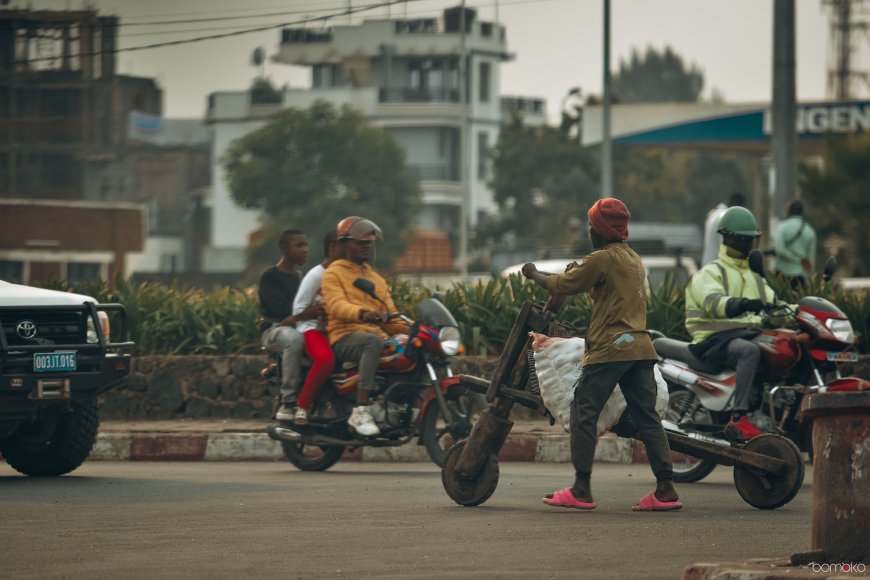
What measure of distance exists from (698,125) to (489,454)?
26.4 metres

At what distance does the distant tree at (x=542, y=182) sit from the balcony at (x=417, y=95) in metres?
22.0

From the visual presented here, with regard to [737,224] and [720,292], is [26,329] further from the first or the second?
[737,224]

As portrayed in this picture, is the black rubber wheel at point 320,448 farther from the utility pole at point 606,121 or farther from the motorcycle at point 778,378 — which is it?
the utility pole at point 606,121

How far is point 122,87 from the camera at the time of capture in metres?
81.0

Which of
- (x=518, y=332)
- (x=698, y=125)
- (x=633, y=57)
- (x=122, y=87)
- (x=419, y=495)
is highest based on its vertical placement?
(x=633, y=57)

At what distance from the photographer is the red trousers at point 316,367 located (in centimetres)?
1234

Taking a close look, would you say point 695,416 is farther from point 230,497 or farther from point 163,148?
point 163,148

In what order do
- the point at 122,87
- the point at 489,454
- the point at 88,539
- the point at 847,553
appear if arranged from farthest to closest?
the point at 122,87, the point at 489,454, the point at 88,539, the point at 847,553

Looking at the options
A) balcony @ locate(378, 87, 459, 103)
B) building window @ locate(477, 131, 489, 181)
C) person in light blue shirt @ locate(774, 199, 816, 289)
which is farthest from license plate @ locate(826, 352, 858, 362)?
building window @ locate(477, 131, 489, 181)

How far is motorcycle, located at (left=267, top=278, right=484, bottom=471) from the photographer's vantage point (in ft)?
39.5

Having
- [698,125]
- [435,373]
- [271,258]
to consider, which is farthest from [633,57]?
[435,373]

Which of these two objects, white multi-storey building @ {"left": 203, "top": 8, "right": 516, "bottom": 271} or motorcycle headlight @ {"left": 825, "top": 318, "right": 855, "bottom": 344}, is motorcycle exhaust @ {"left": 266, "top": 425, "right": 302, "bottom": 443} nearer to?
motorcycle headlight @ {"left": 825, "top": 318, "right": 855, "bottom": 344}

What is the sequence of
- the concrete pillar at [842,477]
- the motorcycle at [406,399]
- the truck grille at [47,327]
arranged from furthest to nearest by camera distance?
the motorcycle at [406,399] → the truck grille at [47,327] → the concrete pillar at [842,477]

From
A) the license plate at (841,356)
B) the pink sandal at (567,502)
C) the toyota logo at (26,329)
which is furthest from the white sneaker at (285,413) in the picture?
the license plate at (841,356)
